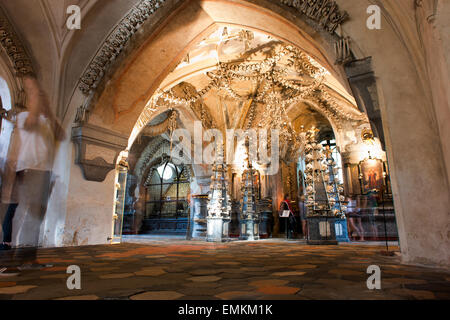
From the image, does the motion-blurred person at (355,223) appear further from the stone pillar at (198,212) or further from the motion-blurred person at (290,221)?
the stone pillar at (198,212)

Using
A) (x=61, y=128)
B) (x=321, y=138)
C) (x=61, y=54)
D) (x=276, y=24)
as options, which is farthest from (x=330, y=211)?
(x=321, y=138)

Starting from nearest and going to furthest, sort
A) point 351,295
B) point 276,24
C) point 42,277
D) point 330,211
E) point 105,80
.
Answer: point 351,295
point 42,277
point 276,24
point 105,80
point 330,211

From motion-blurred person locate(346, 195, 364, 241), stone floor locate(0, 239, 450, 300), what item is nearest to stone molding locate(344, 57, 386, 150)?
stone floor locate(0, 239, 450, 300)

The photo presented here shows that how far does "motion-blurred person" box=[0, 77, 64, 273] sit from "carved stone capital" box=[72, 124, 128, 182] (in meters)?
0.49

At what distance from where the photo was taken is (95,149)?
521 centimetres

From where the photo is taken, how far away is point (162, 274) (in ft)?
6.18

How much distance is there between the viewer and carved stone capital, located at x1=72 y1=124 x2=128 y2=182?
5.01 metres

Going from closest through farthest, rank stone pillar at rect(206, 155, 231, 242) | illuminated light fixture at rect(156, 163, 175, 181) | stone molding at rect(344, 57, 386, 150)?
stone molding at rect(344, 57, 386, 150)
stone pillar at rect(206, 155, 231, 242)
illuminated light fixture at rect(156, 163, 175, 181)

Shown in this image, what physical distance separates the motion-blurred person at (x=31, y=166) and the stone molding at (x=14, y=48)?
18 centimetres

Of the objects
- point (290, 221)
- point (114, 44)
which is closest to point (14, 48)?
point (114, 44)

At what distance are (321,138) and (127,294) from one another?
15536 mm

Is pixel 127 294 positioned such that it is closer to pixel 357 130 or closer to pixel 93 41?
pixel 93 41

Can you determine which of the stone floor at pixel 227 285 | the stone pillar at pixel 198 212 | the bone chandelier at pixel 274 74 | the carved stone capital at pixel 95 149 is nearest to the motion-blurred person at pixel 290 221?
the bone chandelier at pixel 274 74

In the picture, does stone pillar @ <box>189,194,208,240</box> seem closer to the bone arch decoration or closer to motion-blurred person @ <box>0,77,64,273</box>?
motion-blurred person @ <box>0,77,64,273</box>
